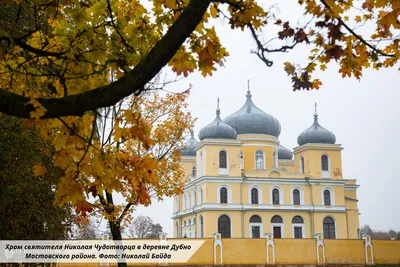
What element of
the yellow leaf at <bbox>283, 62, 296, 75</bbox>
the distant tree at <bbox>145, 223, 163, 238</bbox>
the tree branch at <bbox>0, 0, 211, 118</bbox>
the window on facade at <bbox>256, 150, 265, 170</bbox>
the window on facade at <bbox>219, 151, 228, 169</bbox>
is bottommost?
the tree branch at <bbox>0, 0, 211, 118</bbox>

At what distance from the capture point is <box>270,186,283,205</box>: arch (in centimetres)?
4078

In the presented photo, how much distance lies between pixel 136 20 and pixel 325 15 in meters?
1.88

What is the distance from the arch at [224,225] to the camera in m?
38.6

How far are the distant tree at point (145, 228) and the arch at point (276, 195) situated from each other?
903 inches

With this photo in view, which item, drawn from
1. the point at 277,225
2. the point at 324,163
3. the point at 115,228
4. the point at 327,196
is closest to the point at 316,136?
Answer: the point at 324,163

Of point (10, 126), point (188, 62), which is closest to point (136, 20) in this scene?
point (188, 62)

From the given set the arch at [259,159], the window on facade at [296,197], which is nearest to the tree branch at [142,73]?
the window on facade at [296,197]

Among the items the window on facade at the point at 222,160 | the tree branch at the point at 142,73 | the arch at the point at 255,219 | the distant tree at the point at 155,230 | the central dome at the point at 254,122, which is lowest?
the tree branch at the point at 142,73

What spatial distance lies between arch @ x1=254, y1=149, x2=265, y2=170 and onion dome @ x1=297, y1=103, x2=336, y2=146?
3814 millimetres

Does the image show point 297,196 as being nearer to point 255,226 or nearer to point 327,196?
point 327,196

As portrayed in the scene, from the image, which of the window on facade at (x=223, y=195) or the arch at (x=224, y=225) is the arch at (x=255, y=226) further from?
the window on facade at (x=223, y=195)

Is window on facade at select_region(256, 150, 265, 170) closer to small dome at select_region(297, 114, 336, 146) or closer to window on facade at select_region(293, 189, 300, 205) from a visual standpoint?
window on facade at select_region(293, 189, 300, 205)

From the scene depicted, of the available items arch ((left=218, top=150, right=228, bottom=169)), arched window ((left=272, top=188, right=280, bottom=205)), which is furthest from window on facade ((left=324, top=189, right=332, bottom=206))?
arch ((left=218, top=150, right=228, bottom=169))

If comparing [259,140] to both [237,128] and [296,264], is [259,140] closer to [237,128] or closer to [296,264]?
[237,128]
